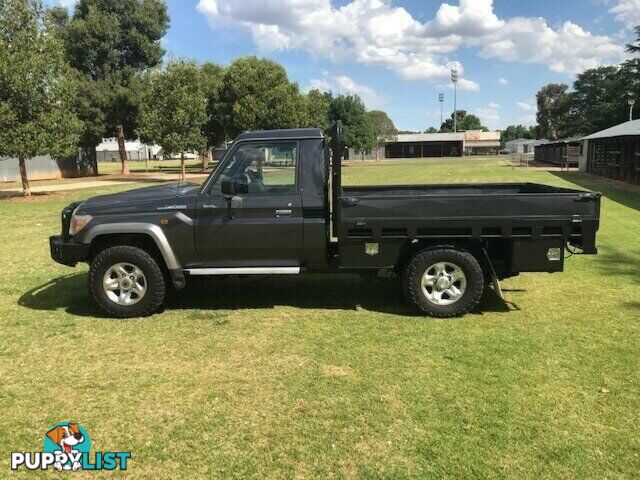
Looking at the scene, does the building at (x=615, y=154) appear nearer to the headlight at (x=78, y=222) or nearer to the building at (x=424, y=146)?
the headlight at (x=78, y=222)

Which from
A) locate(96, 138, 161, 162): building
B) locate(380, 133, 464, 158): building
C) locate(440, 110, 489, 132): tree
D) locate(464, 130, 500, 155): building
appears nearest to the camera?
locate(96, 138, 161, 162): building

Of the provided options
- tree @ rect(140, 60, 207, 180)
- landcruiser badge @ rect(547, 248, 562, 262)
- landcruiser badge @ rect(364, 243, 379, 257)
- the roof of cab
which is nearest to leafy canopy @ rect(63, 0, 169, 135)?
tree @ rect(140, 60, 207, 180)

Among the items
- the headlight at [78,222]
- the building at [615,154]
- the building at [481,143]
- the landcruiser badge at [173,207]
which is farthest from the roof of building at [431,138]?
the headlight at [78,222]

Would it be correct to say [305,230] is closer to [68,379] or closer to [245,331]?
[245,331]

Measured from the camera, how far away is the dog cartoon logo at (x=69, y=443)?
3.22m

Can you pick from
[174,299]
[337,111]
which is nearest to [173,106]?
[174,299]

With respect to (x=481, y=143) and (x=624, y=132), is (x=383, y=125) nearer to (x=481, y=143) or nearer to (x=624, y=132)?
(x=481, y=143)

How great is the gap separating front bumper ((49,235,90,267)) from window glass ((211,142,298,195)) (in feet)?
5.40

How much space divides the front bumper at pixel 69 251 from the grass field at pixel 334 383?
2.27 ft

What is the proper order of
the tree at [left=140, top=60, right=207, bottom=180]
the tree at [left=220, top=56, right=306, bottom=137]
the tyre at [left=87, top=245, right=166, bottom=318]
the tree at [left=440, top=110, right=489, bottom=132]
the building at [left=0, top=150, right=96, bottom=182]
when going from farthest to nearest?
the tree at [left=440, top=110, right=489, bottom=132] → the tree at [left=220, top=56, right=306, bottom=137] → the building at [left=0, top=150, right=96, bottom=182] → the tree at [left=140, top=60, right=207, bottom=180] → the tyre at [left=87, top=245, right=166, bottom=318]

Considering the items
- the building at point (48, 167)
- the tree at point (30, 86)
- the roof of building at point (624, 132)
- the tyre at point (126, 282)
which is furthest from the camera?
the building at point (48, 167)

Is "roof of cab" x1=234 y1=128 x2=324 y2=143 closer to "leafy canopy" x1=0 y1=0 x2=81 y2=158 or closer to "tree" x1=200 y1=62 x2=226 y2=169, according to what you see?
"leafy canopy" x1=0 y1=0 x2=81 y2=158

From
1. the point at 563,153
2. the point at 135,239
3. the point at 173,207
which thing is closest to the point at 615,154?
the point at 563,153

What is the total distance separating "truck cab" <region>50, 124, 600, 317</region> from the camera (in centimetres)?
541
